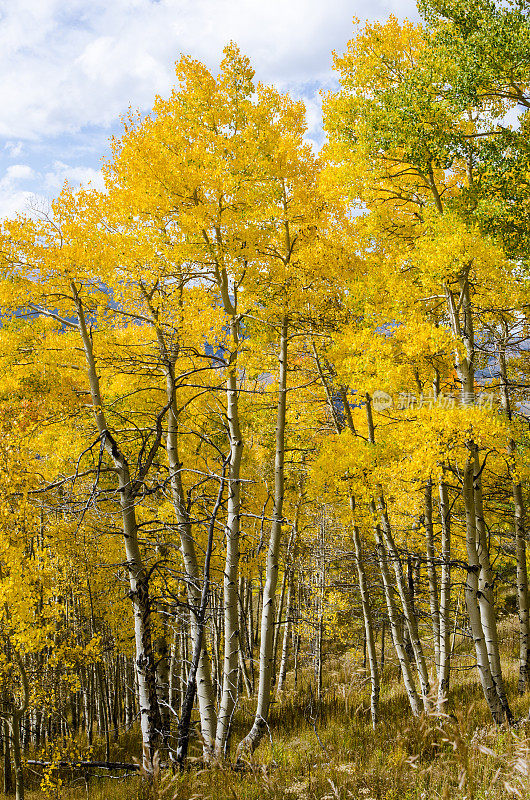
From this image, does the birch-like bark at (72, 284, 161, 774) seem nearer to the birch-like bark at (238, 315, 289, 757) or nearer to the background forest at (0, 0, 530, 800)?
the background forest at (0, 0, 530, 800)

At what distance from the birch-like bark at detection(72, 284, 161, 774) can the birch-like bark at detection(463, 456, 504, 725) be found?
4.12 meters

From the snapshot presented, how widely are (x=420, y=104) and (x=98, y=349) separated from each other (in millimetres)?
5583

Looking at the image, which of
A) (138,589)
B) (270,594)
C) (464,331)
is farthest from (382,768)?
(464,331)

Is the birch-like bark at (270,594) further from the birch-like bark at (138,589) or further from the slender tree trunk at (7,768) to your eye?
the slender tree trunk at (7,768)

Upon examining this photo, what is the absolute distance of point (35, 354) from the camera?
25.4 feet

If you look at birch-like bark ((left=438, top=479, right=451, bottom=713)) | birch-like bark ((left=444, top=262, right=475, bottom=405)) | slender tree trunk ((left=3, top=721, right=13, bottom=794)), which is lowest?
slender tree trunk ((left=3, top=721, right=13, bottom=794))

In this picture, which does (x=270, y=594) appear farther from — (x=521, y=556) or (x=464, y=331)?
(x=521, y=556)

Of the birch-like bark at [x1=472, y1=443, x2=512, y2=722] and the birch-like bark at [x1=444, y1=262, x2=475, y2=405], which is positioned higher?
the birch-like bark at [x1=444, y1=262, x2=475, y2=405]

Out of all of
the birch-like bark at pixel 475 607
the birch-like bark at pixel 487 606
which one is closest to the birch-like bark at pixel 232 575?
the birch-like bark at pixel 475 607

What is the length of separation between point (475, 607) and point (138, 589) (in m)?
4.50

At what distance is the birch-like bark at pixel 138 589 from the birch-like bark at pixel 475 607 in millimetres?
4121

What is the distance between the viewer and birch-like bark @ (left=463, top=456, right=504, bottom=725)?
642cm

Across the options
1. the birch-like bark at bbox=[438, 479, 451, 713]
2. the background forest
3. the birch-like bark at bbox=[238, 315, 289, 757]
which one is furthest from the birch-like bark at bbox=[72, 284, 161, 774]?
the birch-like bark at bbox=[438, 479, 451, 713]

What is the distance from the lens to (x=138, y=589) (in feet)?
18.1
